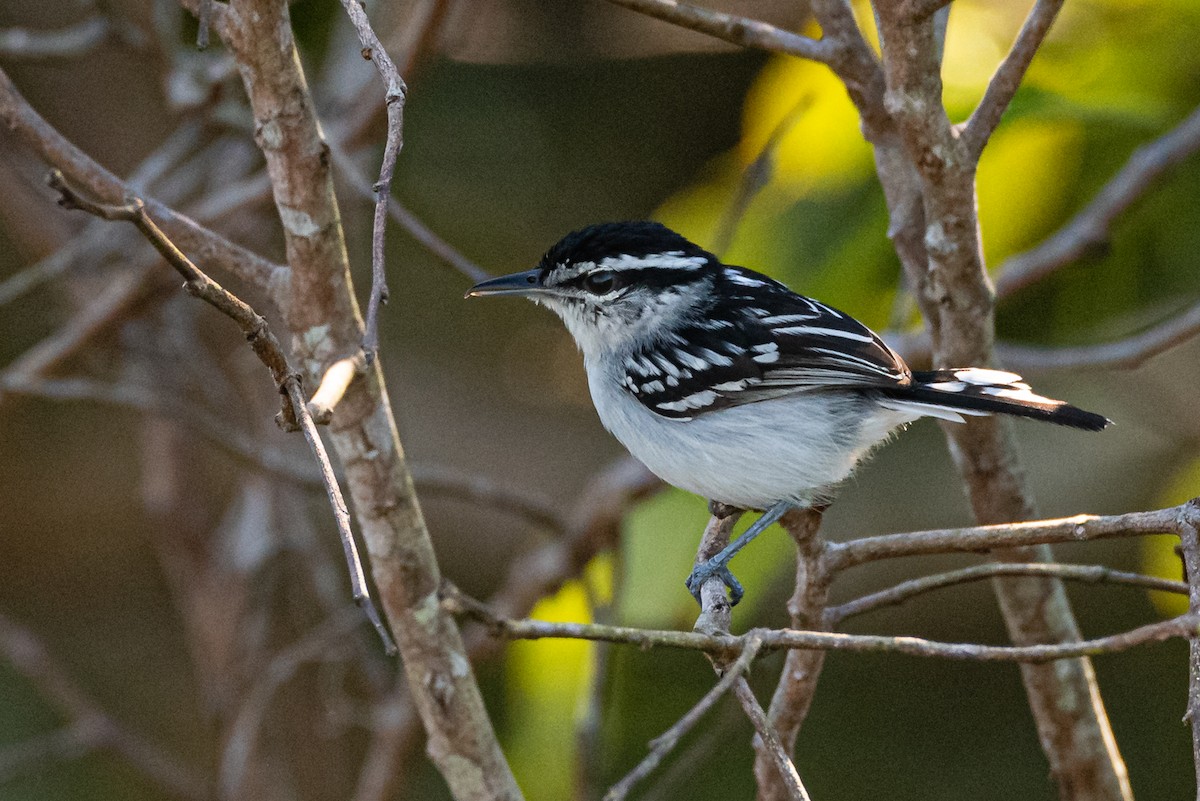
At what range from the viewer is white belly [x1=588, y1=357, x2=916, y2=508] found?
9.73ft

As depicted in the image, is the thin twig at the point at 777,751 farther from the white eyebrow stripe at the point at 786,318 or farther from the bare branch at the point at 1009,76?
the white eyebrow stripe at the point at 786,318

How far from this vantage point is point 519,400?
6340 millimetres

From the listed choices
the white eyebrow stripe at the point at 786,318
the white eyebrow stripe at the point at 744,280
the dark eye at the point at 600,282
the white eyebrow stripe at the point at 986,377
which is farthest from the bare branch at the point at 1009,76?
the dark eye at the point at 600,282

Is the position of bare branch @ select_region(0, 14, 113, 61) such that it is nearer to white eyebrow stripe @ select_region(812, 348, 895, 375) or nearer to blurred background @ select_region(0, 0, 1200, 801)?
blurred background @ select_region(0, 0, 1200, 801)

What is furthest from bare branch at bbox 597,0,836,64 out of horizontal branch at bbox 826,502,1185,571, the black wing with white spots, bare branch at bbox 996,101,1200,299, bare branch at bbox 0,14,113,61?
bare branch at bbox 0,14,113,61

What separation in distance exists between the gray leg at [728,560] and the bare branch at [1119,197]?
1.05 meters

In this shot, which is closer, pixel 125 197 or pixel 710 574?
pixel 125 197

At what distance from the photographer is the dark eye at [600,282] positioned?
3434mm

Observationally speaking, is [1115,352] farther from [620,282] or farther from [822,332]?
[620,282]

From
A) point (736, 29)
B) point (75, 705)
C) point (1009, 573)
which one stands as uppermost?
point (736, 29)

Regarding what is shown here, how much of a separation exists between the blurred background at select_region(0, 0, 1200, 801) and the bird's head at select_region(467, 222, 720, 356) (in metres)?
0.19

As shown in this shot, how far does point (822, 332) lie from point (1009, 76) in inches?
36.3

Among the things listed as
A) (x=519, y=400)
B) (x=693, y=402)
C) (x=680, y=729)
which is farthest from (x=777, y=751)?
(x=519, y=400)

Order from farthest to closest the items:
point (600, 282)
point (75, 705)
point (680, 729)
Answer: point (75, 705) < point (600, 282) < point (680, 729)
